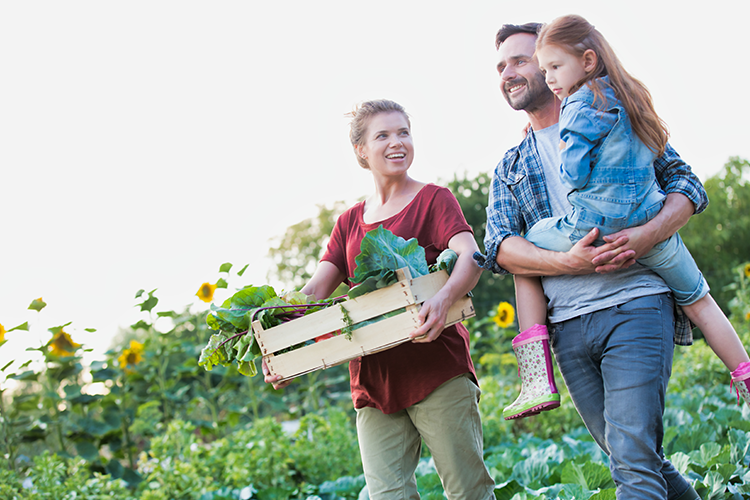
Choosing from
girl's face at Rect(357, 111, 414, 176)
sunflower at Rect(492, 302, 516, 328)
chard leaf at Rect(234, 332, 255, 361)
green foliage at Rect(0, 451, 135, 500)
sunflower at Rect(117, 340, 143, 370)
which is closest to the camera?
chard leaf at Rect(234, 332, 255, 361)

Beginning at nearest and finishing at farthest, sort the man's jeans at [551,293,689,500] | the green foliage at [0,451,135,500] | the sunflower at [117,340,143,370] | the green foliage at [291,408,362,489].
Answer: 1. the man's jeans at [551,293,689,500]
2. the green foliage at [0,451,135,500]
3. the green foliage at [291,408,362,489]
4. the sunflower at [117,340,143,370]

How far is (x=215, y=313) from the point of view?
1888 millimetres

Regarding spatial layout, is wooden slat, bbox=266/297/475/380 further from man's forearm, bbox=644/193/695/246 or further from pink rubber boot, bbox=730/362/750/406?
pink rubber boot, bbox=730/362/750/406

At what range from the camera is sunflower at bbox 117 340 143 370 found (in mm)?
4418

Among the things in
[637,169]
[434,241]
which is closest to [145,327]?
[434,241]

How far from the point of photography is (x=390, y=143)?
2.14 m

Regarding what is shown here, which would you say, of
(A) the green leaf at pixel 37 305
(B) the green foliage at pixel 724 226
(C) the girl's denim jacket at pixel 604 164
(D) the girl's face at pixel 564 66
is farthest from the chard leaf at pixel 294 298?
(B) the green foliage at pixel 724 226

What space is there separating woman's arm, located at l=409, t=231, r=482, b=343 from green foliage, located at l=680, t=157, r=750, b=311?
1077 centimetres

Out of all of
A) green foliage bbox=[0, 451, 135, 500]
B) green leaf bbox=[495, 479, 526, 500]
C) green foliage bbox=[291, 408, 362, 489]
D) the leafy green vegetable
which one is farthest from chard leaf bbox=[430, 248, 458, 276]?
green foliage bbox=[0, 451, 135, 500]

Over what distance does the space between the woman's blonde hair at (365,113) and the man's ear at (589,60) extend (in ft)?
2.30

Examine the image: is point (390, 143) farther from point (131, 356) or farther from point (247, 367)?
point (131, 356)

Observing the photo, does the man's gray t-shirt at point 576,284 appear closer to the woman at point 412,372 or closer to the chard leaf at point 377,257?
the woman at point 412,372

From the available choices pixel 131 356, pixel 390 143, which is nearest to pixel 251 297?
pixel 390 143

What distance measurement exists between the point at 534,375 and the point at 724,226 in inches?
479
